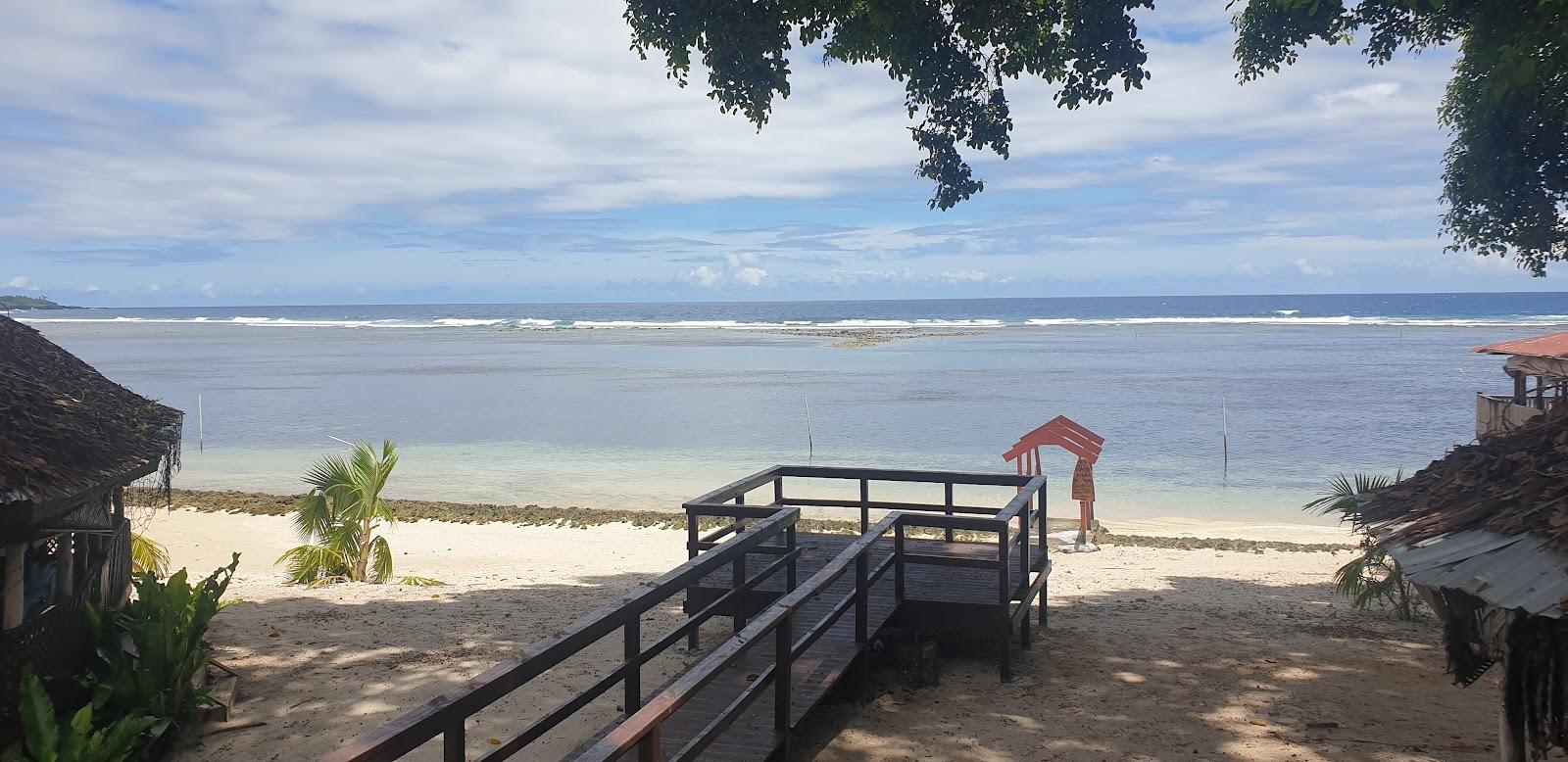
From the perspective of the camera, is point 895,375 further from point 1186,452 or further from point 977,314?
point 977,314

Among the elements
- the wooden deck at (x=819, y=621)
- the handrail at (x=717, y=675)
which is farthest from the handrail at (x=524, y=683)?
the wooden deck at (x=819, y=621)

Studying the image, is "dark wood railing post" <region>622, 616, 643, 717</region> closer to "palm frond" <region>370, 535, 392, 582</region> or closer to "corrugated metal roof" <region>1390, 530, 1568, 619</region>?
"corrugated metal roof" <region>1390, 530, 1568, 619</region>

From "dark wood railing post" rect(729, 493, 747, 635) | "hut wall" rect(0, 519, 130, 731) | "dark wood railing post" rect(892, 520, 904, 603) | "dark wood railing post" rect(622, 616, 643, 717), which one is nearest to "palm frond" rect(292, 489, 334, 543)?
"hut wall" rect(0, 519, 130, 731)

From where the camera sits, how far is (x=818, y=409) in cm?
3120

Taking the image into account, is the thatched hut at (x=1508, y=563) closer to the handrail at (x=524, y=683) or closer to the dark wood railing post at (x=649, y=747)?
the dark wood railing post at (x=649, y=747)

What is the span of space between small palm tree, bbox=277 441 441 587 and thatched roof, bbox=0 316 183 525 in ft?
9.90

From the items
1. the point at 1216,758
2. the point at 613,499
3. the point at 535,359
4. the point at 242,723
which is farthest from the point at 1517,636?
the point at 535,359

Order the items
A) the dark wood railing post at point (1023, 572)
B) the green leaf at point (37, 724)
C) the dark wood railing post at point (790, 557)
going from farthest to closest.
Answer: the dark wood railing post at point (1023, 572) → the dark wood railing post at point (790, 557) → the green leaf at point (37, 724)

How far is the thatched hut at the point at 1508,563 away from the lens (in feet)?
12.2

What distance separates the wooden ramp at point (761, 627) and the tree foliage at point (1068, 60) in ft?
10.5

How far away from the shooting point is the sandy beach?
6090 mm

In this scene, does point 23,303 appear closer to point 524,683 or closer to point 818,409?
point 524,683

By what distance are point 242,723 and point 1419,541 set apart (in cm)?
641

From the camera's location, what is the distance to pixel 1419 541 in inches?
174
